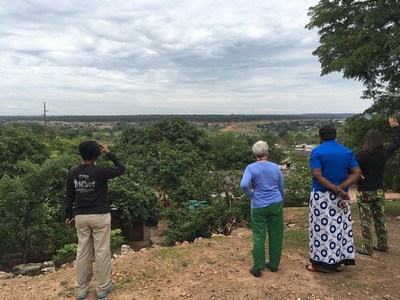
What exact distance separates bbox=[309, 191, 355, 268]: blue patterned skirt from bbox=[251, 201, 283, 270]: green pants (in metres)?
0.45

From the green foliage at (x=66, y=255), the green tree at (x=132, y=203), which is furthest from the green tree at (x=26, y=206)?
the green tree at (x=132, y=203)

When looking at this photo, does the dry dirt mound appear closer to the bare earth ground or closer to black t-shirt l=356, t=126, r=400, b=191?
the bare earth ground

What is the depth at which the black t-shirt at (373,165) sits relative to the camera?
4.79m

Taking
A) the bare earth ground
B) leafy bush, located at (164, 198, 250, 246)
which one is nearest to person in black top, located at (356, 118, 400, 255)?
the bare earth ground

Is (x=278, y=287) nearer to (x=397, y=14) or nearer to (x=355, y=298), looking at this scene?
(x=355, y=298)

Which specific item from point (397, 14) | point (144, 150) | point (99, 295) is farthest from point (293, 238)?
point (144, 150)

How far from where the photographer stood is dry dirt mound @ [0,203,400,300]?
397cm

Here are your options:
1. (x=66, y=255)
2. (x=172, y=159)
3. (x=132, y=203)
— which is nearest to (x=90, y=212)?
(x=66, y=255)

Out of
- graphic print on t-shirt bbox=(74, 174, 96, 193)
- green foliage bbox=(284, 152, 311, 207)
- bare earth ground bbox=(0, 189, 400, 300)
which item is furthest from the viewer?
green foliage bbox=(284, 152, 311, 207)

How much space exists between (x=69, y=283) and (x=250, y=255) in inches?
102

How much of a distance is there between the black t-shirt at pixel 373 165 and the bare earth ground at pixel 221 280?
3.60ft

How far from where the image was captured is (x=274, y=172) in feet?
13.5

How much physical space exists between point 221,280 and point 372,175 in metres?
2.61

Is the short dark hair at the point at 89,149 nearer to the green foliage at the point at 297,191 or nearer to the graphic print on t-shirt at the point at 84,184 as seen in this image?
the graphic print on t-shirt at the point at 84,184
